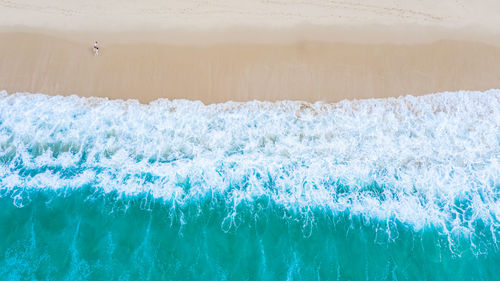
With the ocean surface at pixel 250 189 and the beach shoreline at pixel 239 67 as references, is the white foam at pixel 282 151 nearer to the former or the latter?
the ocean surface at pixel 250 189

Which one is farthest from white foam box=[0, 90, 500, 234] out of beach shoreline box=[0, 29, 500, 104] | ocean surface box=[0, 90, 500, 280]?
beach shoreline box=[0, 29, 500, 104]

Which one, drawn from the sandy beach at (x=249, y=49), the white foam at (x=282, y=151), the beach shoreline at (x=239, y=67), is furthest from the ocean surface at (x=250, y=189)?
the sandy beach at (x=249, y=49)

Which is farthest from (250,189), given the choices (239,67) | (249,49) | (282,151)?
(249,49)

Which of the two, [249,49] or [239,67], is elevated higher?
[249,49]

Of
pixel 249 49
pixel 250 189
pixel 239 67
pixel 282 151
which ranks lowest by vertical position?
pixel 250 189

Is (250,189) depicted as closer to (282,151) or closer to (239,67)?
(282,151)

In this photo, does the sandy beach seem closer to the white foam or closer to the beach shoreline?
the beach shoreline
